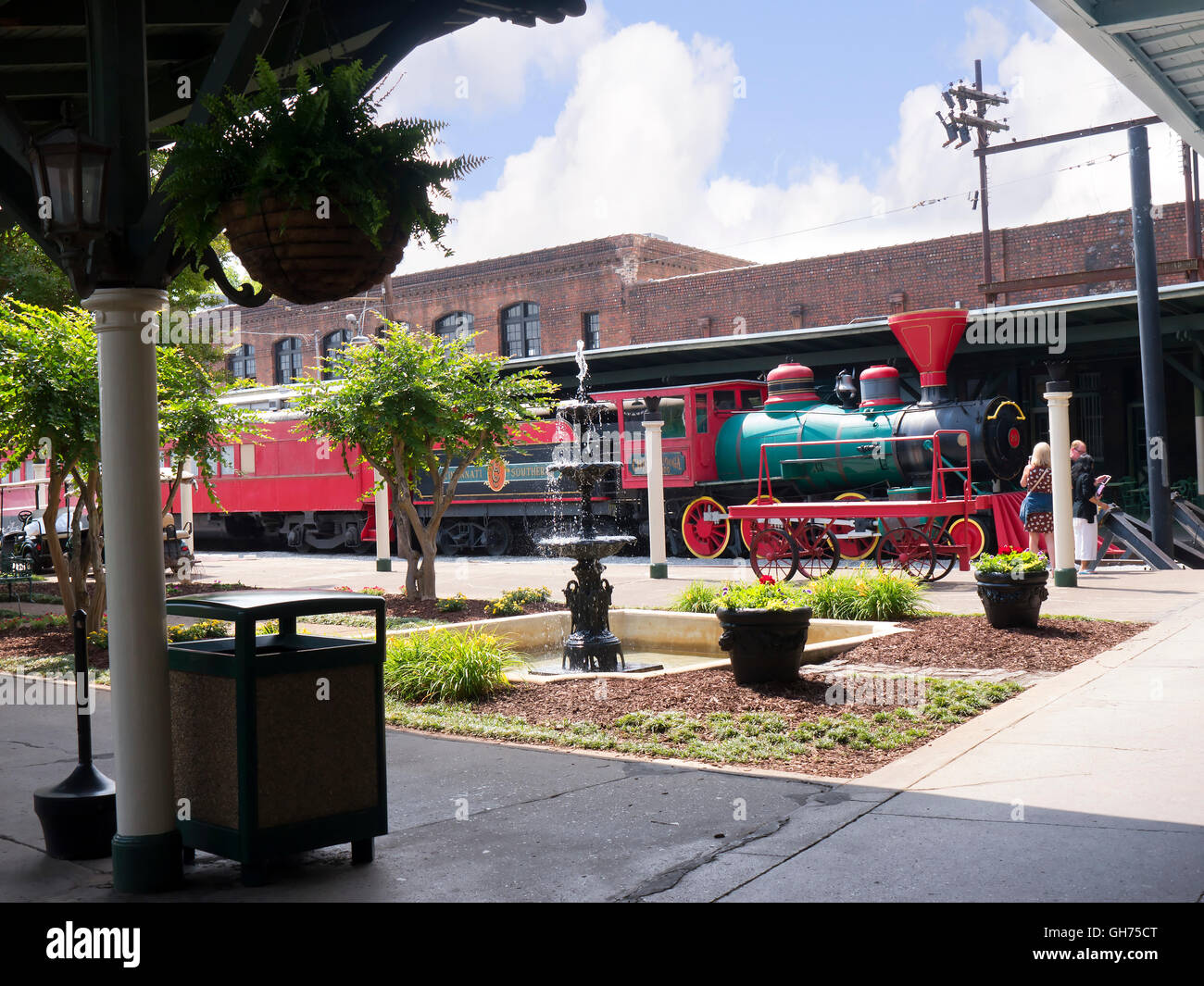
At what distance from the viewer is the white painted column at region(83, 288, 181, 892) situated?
185 inches

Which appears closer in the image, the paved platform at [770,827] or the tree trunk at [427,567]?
the paved platform at [770,827]

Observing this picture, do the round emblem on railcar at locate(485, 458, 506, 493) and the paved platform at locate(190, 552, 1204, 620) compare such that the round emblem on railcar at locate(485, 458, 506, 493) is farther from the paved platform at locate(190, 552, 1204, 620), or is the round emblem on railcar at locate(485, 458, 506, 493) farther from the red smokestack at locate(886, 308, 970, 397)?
the red smokestack at locate(886, 308, 970, 397)

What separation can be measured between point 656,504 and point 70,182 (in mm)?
14123

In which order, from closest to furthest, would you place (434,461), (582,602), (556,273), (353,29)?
(353,29)
(582,602)
(434,461)
(556,273)

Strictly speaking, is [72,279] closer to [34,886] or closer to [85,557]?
[34,886]

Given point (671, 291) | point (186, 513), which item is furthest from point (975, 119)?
point (186, 513)

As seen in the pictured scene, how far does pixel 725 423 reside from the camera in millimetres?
22156

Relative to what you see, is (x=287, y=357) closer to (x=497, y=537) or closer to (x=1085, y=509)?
(x=497, y=537)

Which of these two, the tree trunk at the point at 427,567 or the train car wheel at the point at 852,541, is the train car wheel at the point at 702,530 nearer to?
the train car wheel at the point at 852,541

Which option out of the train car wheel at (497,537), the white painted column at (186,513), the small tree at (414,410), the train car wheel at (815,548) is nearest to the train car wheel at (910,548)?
the train car wheel at (815,548)

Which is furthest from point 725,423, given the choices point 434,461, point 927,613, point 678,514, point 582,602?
point 582,602

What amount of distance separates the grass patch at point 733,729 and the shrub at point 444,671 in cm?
40

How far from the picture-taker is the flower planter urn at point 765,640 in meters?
8.66
